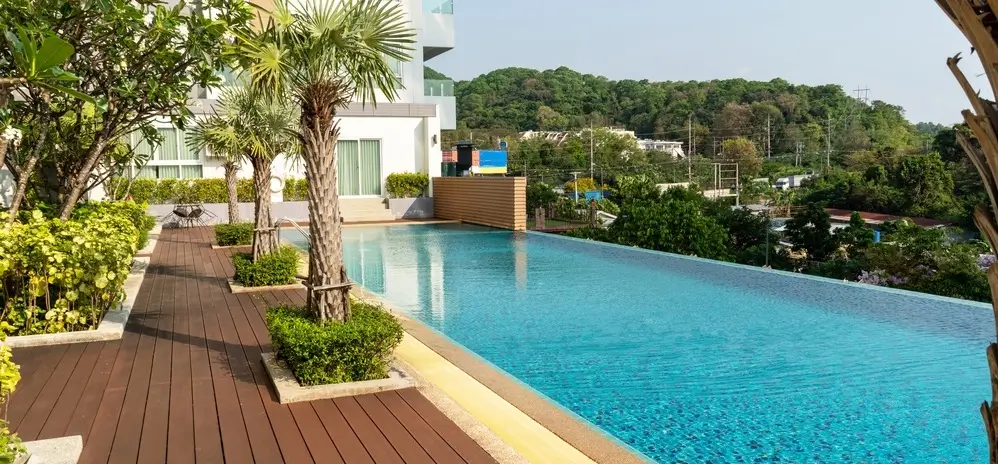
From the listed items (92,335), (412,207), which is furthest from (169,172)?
(92,335)

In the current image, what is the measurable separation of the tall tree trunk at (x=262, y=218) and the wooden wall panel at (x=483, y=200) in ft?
29.2

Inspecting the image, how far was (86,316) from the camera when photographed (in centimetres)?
680

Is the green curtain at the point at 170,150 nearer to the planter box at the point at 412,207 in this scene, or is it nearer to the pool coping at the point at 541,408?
the planter box at the point at 412,207

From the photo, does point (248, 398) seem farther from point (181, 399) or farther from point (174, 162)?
point (174, 162)

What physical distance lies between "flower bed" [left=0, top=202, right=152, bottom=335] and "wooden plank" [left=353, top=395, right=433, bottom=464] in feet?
10.1

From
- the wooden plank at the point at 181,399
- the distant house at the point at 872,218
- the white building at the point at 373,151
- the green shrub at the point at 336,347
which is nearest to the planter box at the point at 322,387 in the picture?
the green shrub at the point at 336,347

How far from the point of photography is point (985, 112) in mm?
1441

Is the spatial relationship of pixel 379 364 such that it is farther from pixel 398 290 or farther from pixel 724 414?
pixel 398 290

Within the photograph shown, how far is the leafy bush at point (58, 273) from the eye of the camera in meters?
6.28

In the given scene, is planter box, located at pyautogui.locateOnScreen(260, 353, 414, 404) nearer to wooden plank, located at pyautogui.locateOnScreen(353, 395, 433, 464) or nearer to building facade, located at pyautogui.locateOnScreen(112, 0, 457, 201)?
wooden plank, located at pyautogui.locateOnScreen(353, 395, 433, 464)

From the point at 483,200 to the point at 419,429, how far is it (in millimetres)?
16136

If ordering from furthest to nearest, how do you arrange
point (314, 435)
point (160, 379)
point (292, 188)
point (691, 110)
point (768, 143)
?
point (691, 110) < point (768, 143) < point (292, 188) < point (160, 379) < point (314, 435)

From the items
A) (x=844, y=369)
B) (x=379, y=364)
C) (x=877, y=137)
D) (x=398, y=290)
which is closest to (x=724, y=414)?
(x=844, y=369)

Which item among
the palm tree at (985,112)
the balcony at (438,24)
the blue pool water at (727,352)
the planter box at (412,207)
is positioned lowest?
the blue pool water at (727,352)
